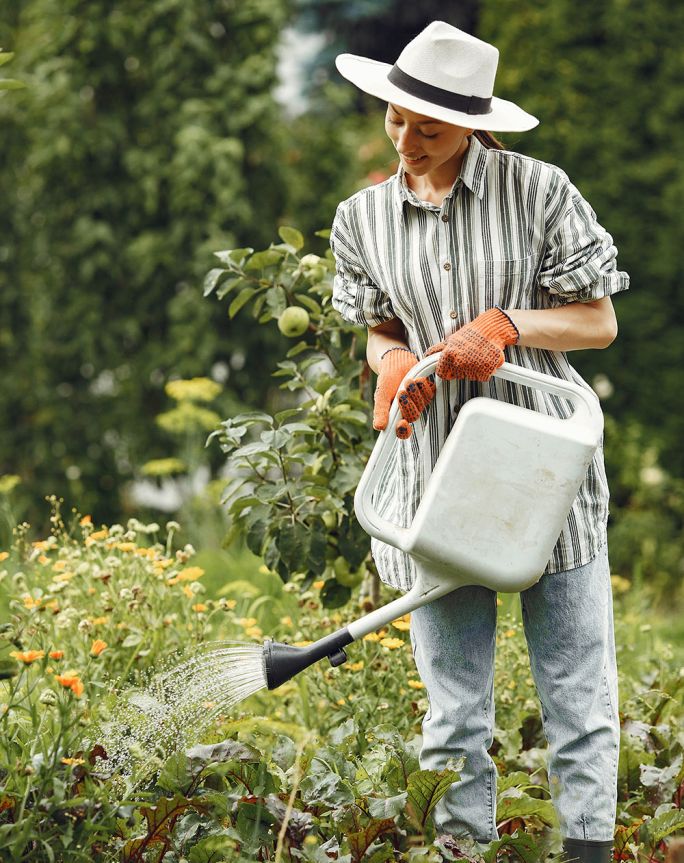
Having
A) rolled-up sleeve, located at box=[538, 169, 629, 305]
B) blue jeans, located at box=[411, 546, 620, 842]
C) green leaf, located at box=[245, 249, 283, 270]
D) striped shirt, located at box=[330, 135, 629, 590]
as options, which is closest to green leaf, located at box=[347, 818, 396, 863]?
blue jeans, located at box=[411, 546, 620, 842]

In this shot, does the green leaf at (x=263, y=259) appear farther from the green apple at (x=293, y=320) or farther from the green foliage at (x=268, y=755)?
the green foliage at (x=268, y=755)

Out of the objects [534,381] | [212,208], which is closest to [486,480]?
[534,381]

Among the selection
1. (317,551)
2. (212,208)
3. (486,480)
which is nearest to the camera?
(486,480)

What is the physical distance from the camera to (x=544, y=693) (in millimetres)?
1915

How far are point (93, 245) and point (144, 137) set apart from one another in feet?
1.68

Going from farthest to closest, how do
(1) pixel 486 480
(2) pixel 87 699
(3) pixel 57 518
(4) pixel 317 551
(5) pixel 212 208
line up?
(5) pixel 212 208
(3) pixel 57 518
(4) pixel 317 551
(2) pixel 87 699
(1) pixel 486 480

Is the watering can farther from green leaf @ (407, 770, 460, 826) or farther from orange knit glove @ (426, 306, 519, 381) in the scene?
green leaf @ (407, 770, 460, 826)

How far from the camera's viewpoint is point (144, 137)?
4.89 meters

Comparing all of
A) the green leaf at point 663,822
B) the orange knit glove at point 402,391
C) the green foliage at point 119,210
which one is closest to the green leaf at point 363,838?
the green leaf at point 663,822

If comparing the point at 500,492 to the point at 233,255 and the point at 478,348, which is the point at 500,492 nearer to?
the point at 478,348

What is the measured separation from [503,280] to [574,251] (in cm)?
12

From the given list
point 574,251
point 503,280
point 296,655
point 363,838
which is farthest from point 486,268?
point 363,838

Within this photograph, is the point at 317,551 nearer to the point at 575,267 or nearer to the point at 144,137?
the point at 575,267

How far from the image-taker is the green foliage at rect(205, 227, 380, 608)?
93.3 inches
